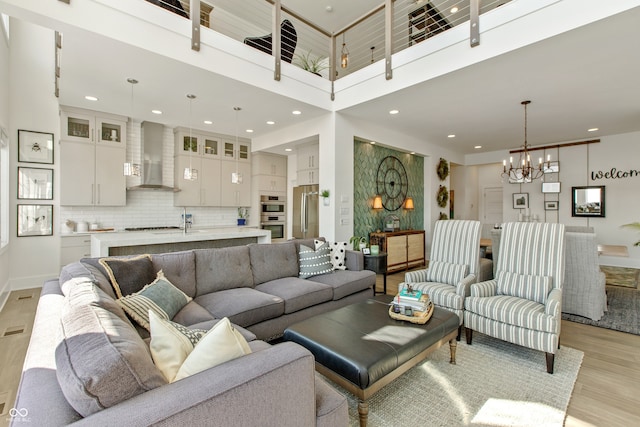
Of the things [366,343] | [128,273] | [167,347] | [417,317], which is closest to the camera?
[167,347]

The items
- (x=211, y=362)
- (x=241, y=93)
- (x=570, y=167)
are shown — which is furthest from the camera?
(x=570, y=167)

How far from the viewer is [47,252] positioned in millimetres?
5055

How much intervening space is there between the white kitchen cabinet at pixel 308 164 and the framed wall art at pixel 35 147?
4418mm

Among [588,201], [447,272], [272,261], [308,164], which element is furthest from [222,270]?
[588,201]

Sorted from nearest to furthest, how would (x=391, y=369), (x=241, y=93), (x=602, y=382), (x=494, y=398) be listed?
(x=391, y=369)
(x=494, y=398)
(x=602, y=382)
(x=241, y=93)

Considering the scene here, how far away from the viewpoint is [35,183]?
491 cm

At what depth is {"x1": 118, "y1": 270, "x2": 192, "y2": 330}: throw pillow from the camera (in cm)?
194

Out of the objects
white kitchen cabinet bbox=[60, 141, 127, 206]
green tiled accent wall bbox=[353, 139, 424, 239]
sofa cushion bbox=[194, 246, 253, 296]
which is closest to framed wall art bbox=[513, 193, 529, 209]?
green tiled accent wall bbox=[353, 139, 424, 239]

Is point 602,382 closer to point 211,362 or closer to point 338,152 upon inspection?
point 211,362

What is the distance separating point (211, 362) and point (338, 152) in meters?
4.37

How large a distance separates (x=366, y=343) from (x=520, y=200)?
304 inches

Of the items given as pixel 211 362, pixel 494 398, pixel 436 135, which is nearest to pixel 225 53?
pixel 211 362

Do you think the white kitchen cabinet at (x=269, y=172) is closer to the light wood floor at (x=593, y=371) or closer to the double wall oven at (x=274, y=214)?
the double wall oven at (x=274, y=214)

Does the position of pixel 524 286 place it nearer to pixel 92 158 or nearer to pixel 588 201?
pixel 588 201
